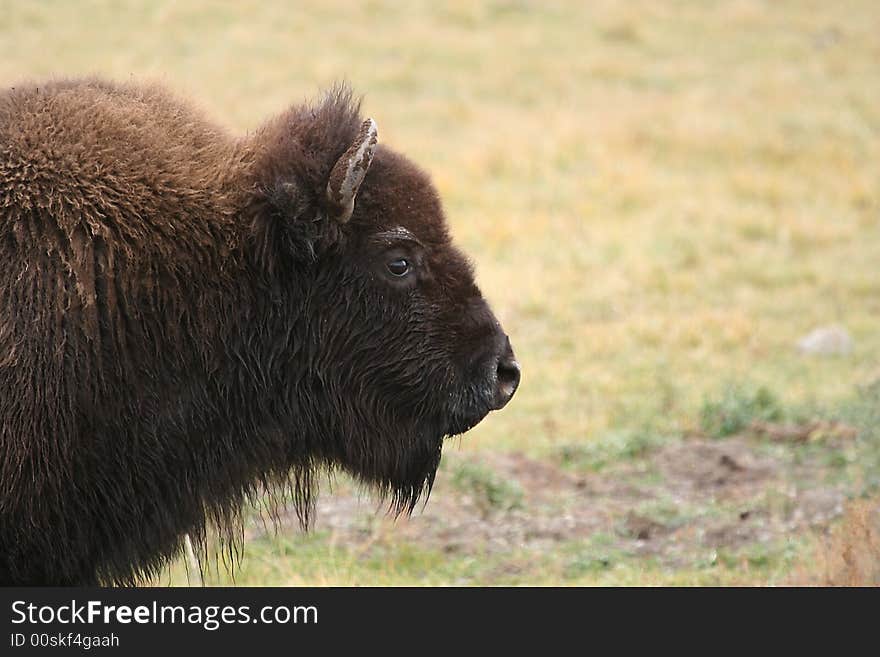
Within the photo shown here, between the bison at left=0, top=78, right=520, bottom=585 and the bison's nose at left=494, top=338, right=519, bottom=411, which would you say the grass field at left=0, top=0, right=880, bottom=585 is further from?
the bison's nose at left=494, top=338, right=519, bottom=411

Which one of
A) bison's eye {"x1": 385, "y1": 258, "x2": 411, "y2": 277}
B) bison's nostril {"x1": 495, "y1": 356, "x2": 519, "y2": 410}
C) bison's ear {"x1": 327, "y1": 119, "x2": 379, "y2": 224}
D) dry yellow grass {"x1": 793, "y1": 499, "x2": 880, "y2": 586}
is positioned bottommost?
dry yellow grass {"x1": 793, "y1": 499, "x2": 880, "y2": 586}

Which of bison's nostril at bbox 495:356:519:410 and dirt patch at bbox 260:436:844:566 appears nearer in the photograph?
bison's nostril at bbox 495:356:519:410

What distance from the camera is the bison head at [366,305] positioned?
4547 mm

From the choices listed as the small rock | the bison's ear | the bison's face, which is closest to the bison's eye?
the bison's face

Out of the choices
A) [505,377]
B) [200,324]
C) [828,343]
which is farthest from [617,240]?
[200,324]

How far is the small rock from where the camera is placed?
10.8 metres

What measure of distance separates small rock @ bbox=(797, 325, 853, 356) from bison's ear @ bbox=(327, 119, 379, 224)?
723 centimetres

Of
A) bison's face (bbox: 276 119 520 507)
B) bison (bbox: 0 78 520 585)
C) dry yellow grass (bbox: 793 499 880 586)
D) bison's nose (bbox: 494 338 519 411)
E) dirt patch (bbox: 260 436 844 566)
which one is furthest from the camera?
dirt patch (bbox: 260 436 844 566)

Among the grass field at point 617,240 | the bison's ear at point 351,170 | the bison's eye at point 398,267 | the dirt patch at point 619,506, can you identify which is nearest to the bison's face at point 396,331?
the bison's eye at point 398,267

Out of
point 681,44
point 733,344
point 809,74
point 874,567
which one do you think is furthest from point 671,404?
point 681,44

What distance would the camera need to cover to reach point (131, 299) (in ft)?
14.1

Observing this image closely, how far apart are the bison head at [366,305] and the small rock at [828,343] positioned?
6.61 m

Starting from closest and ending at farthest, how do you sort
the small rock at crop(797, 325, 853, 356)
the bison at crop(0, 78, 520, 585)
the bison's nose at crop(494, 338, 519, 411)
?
the bison at crop(0, 78, 520, 585)
the bison's nose at crop(494, 338, 519, 411)
the small rock at crop(797, 325, 853, 356)

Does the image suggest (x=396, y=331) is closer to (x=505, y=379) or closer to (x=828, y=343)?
(x=505, y=379)
